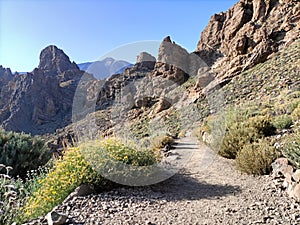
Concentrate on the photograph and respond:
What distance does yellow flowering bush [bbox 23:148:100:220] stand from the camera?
13.8 ft

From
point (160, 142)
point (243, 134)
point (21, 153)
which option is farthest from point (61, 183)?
point (160, 142)

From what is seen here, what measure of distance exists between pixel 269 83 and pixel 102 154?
664 inches

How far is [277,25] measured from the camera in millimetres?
30812

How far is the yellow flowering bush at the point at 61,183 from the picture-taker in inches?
166

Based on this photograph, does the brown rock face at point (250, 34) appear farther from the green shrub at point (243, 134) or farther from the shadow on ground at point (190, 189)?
the shadow on ground at point (190, 189)

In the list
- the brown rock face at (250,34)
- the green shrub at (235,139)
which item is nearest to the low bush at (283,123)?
the green shrub at (235,139)

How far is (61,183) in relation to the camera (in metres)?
4.64

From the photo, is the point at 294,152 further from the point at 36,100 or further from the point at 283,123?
the point at 36,100

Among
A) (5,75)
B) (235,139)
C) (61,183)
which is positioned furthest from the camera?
(5,75)

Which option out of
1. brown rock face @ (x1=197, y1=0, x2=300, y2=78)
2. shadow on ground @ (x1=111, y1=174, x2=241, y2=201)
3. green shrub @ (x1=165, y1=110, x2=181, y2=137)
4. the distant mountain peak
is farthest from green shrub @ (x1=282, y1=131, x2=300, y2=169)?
the distant mountain peak

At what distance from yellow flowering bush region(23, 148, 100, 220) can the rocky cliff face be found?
4805 centimetres

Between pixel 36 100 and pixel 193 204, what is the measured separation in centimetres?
6547

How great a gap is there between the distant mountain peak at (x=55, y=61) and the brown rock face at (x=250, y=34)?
158ft

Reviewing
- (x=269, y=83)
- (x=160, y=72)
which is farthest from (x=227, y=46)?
(x=269, y=83)
